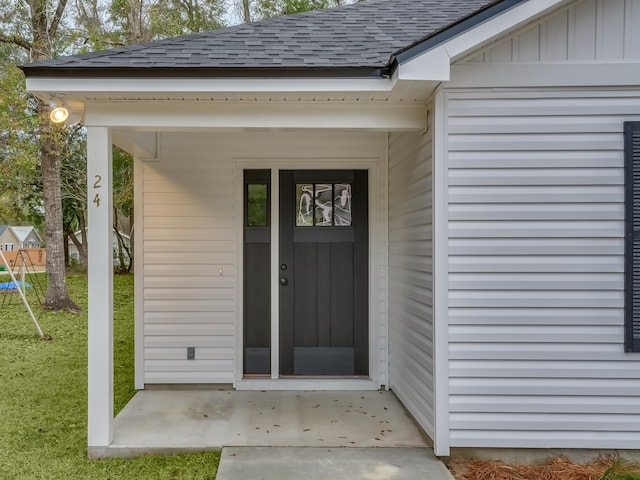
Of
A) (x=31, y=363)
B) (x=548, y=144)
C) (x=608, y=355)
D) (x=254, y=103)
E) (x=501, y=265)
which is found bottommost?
(x=31, y=363)

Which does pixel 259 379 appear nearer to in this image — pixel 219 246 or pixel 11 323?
pixel 219 246

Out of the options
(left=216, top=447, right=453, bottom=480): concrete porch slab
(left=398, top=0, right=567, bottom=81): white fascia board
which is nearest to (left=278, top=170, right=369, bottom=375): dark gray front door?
(left=216, top=447, right=453, bottom=480): concrete porch slab

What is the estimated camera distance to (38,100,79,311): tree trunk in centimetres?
952

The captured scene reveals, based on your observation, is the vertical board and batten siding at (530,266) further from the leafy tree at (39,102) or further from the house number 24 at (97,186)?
the leafy tree at (39,102)

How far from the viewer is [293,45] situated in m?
3.39

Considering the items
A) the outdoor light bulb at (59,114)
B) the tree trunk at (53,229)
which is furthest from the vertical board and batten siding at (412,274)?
the tree trunk at (53,229)

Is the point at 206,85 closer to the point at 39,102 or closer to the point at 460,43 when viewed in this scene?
the point at 460,43

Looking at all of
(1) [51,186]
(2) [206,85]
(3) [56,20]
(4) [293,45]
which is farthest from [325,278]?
(3) [56,20]

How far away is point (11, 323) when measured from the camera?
27.3 ft

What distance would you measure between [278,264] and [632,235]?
2.85m

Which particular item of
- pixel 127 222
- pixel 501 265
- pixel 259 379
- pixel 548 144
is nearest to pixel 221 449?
pixel 259 379

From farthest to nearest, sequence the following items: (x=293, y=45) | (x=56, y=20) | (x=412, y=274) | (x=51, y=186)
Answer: (x=56, y=20) → (x=51, y=186) → (x=412, y=274) → (x=293, y=45)

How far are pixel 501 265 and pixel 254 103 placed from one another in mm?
1923

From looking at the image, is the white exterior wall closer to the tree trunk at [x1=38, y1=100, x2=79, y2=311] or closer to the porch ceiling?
the porch ceiling
